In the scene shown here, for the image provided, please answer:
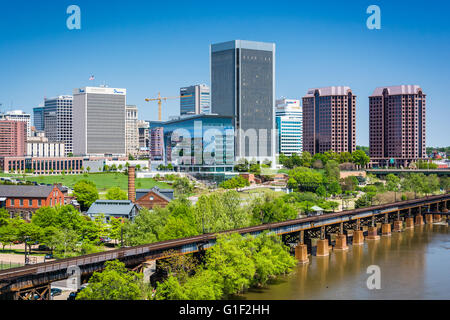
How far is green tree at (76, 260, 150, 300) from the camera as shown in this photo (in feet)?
117

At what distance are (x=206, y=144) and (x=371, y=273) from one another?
12555cm

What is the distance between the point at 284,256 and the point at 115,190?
51.3m

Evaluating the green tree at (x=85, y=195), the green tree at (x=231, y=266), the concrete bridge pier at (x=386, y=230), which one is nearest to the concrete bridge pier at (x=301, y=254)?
the green tree at (x=231, y=266)

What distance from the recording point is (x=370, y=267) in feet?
203

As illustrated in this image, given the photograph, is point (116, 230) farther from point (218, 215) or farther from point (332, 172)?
point (332, 172)

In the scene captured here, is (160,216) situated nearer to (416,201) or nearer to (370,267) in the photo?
(370,267)

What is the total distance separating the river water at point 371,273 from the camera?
49375 millimetres

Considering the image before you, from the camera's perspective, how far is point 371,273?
59031mm

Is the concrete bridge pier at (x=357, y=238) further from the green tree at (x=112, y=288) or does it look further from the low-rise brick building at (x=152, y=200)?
the green tree at (x=112, y=288)

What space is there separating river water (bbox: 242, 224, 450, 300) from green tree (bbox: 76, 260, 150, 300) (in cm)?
1266

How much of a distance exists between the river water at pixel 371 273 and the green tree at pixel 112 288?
1266 cm

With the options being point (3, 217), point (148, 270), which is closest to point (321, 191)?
point (3, 217)

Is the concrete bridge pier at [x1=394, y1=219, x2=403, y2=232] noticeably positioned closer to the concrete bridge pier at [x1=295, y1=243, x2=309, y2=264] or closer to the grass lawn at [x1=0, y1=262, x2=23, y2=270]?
the concrete bridge pier at [x1=295, y1=243, x2=309, y2=264]
